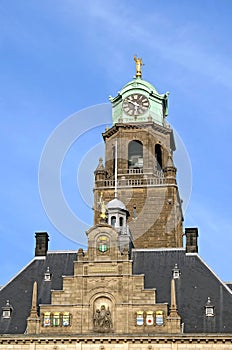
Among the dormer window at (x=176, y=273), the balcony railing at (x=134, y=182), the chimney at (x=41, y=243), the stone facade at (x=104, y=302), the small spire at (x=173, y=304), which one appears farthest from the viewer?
the balcony railing at (x=134, y=182)

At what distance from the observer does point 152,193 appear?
3413 inches

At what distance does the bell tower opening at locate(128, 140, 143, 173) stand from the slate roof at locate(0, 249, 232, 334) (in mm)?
20722

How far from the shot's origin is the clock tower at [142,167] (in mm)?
84562

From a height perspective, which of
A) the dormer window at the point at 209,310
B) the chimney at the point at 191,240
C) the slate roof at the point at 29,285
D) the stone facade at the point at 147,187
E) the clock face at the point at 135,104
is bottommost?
the dormer window at the point at 209,310

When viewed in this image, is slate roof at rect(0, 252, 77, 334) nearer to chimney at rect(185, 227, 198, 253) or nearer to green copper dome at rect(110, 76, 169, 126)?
chimney at rect(185, 227, 198, 253)

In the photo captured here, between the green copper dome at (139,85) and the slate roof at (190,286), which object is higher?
the green copper dome at (139,85)

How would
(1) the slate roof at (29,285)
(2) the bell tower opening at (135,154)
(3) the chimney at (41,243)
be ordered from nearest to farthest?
1. (1) the slate roof at (29,285)
2. (3) the chimney at (41,243)
3. (2) the bell tower opening at (135,154)

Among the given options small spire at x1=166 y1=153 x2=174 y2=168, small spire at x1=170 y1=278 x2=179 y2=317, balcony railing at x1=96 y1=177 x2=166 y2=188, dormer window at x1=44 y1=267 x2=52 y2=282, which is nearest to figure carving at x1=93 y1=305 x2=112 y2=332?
small spire at x1=170 y1=278 x2=179 y2=317

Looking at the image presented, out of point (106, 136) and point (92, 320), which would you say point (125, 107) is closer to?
point (106, 136)

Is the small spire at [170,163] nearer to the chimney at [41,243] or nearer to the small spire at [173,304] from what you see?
the chimney at [41,243]

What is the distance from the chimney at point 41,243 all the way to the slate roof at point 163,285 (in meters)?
0.56

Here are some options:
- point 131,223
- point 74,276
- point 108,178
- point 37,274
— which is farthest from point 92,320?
point 108,178

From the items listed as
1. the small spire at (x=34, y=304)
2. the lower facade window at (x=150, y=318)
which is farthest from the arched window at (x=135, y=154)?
the lower facade window at (x=150, y=318)

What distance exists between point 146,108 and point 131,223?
15.6m
